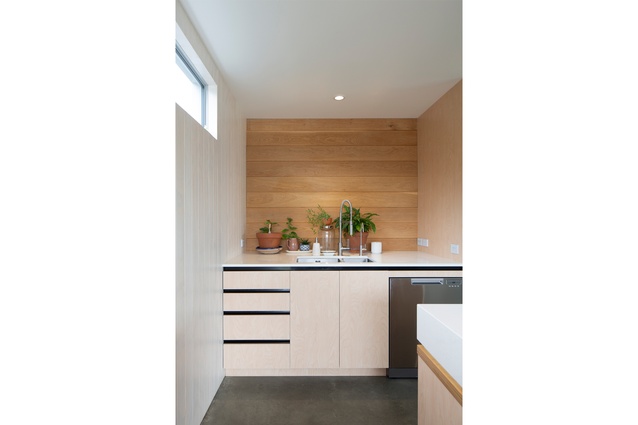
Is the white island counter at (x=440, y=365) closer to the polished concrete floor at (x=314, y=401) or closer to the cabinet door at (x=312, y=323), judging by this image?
the polished concrete floor at (x=314, y=401)

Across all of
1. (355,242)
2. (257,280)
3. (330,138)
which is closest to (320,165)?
(330,138)

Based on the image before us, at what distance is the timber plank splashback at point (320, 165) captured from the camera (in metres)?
3.56

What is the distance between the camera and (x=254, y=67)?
243cm

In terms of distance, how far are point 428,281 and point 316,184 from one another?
151cm

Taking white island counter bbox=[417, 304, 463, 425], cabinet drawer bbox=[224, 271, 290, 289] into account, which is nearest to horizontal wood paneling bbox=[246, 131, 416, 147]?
cabinet drawer bbox=[224, 271, 290, 289]

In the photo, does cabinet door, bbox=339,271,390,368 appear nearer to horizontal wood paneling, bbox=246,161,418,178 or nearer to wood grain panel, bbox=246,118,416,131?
horizontal wood paneling, bbox=246,161,418,178

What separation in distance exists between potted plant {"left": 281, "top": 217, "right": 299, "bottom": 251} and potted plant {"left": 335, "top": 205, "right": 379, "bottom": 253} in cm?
45

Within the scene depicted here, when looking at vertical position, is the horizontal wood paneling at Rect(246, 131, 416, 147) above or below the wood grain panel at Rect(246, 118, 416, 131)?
below

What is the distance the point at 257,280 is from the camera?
8.68ft

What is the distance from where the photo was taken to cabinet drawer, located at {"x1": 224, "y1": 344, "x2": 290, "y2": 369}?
2.61 meters
